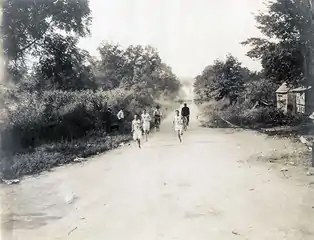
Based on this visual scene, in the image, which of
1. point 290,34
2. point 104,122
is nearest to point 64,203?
point 104,122

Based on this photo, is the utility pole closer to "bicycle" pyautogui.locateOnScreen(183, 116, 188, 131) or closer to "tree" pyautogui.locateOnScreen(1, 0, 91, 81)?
"bicycle" pyautogui.locateOnScreen(183, 116, 188, 131)

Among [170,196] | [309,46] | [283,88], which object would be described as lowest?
[170,196]

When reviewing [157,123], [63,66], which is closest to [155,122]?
[157,123]

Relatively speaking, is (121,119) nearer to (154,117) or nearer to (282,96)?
(154,117)

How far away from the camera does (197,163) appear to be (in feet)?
3.51

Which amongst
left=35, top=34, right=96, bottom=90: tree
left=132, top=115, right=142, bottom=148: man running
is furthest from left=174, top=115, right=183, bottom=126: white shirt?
left=35, top=34, right=96, bottom=90: tree

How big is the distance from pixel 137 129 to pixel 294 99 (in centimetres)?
45

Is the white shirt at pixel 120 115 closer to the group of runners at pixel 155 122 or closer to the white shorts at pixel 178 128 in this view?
the group of runners at pixel 155 122

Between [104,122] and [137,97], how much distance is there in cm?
13

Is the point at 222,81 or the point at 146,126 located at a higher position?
the point at 222,81

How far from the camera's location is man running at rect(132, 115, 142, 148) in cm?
112

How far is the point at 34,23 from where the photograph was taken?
1140 mm

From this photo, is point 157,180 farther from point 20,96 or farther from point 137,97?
point 20,96

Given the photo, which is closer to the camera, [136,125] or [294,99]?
[294,99]
